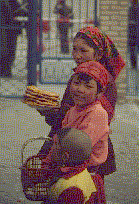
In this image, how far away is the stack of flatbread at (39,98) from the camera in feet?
11.1

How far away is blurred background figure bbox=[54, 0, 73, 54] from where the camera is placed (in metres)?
11.3

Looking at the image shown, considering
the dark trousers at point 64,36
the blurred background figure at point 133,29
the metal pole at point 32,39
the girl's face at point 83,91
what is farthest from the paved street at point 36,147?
the blurred background figure at point 133,29

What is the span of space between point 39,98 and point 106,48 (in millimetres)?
819

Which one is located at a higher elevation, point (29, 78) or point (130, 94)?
point (29, 78)

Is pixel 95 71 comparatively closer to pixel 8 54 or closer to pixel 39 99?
pixel 39 99

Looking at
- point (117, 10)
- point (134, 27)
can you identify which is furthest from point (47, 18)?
point (134, 27)

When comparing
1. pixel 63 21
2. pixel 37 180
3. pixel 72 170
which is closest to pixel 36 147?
pixel 37 180

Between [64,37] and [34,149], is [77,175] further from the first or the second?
[64,37]

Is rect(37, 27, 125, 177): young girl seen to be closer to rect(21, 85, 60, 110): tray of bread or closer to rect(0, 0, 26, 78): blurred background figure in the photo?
rect(21, 85, 60, 110): tray of bread

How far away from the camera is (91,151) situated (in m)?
2.57

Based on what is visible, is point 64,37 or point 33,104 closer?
point 33,104

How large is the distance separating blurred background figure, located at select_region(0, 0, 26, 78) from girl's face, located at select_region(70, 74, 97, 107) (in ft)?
24.6

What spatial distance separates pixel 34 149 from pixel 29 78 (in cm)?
378

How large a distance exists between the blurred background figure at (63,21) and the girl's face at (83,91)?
8720mm
